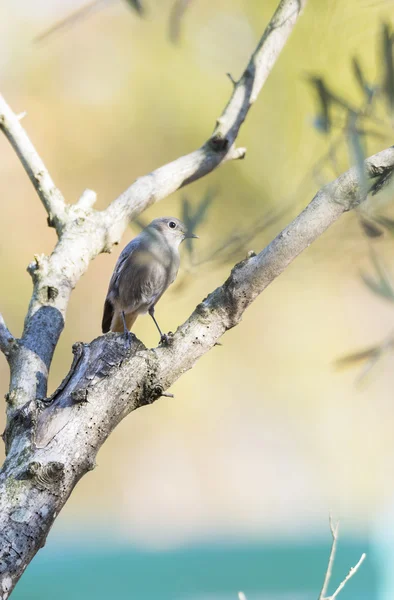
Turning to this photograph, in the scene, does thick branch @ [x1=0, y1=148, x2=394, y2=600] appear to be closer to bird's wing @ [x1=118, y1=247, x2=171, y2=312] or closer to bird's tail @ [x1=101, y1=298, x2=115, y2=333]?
bird's wing @ [x1=118, y1=247, x2=171, y2=312]

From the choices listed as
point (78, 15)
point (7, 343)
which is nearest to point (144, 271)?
point (7, 343)

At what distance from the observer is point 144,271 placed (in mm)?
1967

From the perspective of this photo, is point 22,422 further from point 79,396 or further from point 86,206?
point 86,206

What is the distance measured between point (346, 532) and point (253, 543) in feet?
1.88

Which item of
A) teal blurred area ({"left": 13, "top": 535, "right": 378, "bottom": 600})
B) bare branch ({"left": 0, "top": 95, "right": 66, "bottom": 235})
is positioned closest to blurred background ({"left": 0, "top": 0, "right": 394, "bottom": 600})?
teal blurred area ({"left": 13, "top": 535, "right": 378, "bottom": 600})

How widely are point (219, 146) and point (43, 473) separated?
43.3 inches

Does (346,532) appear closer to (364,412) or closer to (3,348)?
(364,412)

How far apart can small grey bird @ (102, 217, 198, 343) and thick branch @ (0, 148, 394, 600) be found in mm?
880

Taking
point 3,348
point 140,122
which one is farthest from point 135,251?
point 140,122

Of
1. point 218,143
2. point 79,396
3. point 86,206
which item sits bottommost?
point 79,396

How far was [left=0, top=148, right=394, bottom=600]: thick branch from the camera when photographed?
0.87 m

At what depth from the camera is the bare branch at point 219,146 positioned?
1.67 m

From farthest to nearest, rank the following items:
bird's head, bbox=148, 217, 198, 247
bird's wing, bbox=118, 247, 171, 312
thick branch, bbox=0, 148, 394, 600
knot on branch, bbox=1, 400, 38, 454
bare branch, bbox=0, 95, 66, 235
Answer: bird's head, bbox=148, 217, 198, 247 < bird's wing, bbox=118, 247, 171, 312 < bare branch, bbox=0, 95, 66, 235 < knot on branch, bbox=1, 400, 38, 454 < thick branch, bbox=0, 148, 394, 600

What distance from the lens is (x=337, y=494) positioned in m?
4.26
